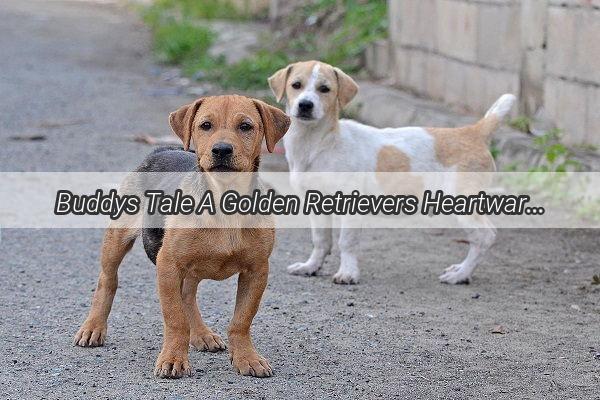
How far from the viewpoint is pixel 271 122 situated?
4719 mm

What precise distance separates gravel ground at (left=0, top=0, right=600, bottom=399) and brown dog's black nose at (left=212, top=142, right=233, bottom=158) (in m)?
0.94

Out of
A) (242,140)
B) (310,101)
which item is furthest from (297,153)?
(242,140)

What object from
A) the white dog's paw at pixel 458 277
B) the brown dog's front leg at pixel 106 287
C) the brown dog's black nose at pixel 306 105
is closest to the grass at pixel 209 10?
the brown dog's black nose at pixel 306 105

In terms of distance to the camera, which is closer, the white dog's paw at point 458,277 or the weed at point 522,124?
the white dog's paw at point 458,277

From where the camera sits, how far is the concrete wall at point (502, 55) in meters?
8.51

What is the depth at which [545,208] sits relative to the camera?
321 inches

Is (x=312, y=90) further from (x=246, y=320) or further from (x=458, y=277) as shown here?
(x=246, y=320)

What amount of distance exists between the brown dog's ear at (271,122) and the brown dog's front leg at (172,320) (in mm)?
704

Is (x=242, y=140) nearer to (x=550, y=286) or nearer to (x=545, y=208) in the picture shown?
(x=550, y=286)

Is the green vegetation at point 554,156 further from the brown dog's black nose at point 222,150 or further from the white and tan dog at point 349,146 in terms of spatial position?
the brown dog's black nose at point 222,150

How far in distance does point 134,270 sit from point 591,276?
8.95 feet

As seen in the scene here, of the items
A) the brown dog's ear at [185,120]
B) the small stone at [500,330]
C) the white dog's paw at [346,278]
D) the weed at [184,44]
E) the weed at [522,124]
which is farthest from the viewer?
the weed at [184,44]

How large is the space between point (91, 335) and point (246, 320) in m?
0.79

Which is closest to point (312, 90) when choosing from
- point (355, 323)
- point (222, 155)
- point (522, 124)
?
point (355, 323)
